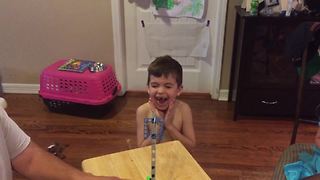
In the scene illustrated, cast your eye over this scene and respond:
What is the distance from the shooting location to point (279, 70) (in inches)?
108

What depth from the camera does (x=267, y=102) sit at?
2.78m

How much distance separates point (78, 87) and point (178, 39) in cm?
93

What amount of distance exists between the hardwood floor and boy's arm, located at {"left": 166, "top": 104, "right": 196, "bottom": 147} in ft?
1.76

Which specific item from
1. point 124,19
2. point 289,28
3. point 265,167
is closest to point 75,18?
point 124,19

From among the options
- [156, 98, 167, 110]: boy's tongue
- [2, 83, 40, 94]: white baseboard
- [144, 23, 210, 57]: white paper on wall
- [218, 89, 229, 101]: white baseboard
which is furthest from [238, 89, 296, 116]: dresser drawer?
[2, 83, 40, 94]: white baseboard

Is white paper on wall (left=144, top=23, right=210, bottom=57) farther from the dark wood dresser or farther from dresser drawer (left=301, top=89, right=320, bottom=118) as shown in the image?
dresser drawer (left=301, top=89, right=320, bottom=118)

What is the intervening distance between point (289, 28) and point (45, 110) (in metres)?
2.00

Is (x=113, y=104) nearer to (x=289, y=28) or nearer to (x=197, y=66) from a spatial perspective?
(x=197, y=66)

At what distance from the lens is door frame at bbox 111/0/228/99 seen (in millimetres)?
2924

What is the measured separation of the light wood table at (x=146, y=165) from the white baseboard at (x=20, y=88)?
2.36 m

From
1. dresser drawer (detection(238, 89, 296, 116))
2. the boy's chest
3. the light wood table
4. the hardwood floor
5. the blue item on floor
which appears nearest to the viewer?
the light wood table

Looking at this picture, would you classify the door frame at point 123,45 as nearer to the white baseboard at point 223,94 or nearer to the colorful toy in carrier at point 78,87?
the white baseboard at point 223,94

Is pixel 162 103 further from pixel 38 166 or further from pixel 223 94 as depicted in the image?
pixel 223 94

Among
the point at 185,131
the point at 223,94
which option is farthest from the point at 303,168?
the point at 223,94
